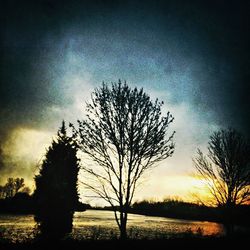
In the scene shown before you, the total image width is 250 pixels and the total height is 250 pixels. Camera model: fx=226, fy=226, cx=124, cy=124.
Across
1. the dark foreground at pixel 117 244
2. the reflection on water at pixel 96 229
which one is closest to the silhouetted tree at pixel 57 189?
the reflection on water at pixel 96 229

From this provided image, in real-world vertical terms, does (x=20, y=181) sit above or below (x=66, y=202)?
A: above

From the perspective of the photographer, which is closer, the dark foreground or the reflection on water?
the dark foreground

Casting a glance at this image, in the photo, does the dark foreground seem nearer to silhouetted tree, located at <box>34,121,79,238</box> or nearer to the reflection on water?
the reflection on water

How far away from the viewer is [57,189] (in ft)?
63.8

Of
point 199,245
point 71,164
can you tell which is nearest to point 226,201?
point 199,245

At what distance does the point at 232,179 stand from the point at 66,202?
1313 centimetres

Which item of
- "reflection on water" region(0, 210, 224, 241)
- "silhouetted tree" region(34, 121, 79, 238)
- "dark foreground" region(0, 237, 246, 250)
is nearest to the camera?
"dark foreground" region(0, 237, 246, 250)

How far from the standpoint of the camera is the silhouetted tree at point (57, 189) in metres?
18.2

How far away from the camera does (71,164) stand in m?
24.1

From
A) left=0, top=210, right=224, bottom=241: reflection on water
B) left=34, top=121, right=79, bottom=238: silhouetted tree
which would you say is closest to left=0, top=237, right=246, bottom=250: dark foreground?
left=0, top=210, right=224, bottom=241: reflection on water

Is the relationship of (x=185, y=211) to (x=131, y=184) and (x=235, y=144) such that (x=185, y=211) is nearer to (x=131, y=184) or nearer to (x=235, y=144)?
(x=235, y=144)

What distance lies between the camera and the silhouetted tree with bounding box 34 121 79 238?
59.8ft

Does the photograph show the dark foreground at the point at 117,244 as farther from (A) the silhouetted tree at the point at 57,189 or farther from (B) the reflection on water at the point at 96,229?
(A) the silhouetted tree at the point at 57,189

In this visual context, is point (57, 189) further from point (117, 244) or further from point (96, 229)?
point (117, 244)
